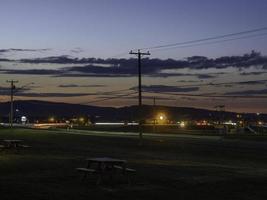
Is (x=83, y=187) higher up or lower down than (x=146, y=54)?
lower down

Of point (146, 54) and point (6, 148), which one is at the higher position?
point (146, 54)

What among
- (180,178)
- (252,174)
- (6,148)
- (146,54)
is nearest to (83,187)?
(180,178)

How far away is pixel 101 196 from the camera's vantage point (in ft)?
62.0

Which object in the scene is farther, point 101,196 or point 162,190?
point 162,190

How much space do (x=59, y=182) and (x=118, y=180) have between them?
215 cm

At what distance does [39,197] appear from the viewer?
18422 mm

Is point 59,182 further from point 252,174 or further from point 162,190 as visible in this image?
point 252,174

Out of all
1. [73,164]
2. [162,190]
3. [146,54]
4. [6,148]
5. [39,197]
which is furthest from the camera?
[146,54]

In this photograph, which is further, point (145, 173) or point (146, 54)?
point (146, 54)

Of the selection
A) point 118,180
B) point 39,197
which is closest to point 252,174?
point 118,180

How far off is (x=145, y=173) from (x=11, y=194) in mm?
8143

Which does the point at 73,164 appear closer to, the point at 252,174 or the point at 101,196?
the point at 252,174

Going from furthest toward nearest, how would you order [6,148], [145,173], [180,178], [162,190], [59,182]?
[6,148] → [145,173] → [180,178] → [59,182] → [162,190]

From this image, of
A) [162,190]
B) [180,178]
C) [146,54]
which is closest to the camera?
[162,190]
